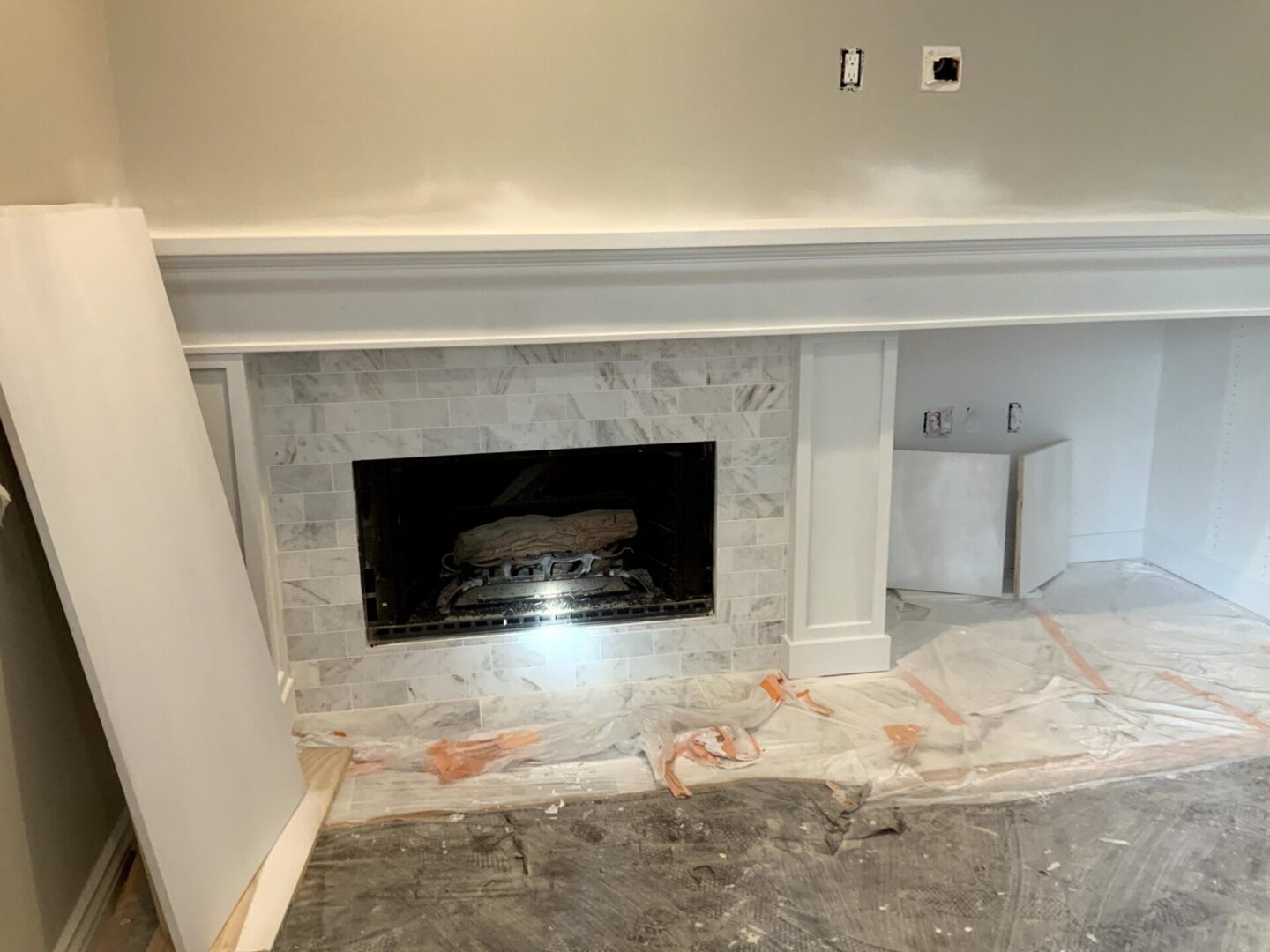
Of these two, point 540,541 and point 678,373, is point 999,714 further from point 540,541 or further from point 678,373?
point 540,541

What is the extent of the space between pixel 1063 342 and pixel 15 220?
286 cm

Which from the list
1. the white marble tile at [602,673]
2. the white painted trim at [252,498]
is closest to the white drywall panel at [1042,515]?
the white marble tile at [602,673]

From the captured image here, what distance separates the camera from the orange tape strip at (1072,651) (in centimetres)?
242

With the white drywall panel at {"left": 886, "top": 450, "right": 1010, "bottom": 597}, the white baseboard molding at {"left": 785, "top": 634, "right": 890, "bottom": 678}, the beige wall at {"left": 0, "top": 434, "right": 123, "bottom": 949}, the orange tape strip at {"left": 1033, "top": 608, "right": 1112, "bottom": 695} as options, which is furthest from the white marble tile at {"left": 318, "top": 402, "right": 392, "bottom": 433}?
the orange tape strip at {"left": 1033, "top": 608, "right": 1112, "bottom": 695}

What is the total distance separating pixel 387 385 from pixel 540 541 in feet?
2.08

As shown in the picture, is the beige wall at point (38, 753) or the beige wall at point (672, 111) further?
the beige wall at point (672, 111)

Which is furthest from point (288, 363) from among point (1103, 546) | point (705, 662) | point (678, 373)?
point (1103, 546)

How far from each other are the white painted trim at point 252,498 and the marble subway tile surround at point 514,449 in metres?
0.03

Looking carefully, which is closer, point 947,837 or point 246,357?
point 947,837

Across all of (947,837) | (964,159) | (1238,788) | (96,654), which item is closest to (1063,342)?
(964,159)

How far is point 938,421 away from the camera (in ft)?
9.96

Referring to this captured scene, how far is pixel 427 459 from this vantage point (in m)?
2.25

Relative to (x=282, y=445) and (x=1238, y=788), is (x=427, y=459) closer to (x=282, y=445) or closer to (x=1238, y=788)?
(x=282, y=445)

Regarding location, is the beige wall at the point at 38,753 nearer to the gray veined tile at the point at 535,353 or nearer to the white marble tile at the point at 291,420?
the white marble tile at the point at 291,420
